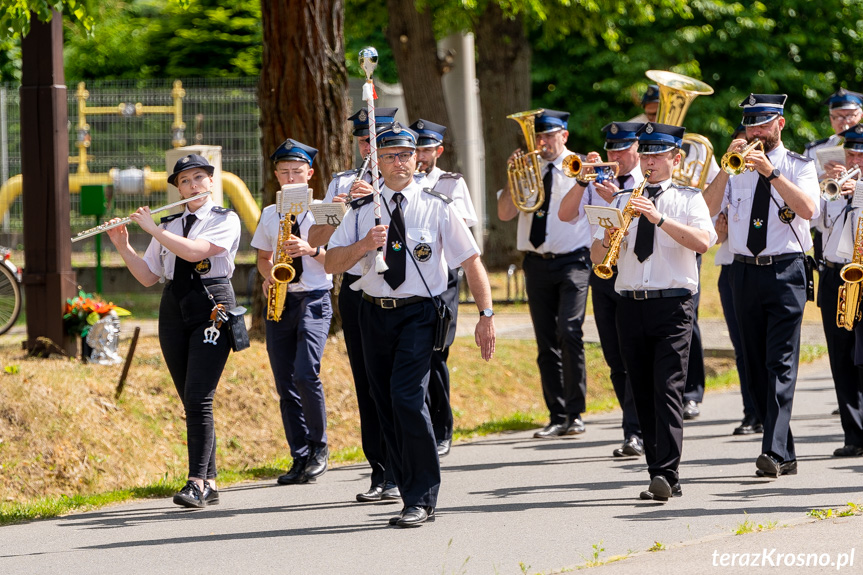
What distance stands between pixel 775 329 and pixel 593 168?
156 centimetres

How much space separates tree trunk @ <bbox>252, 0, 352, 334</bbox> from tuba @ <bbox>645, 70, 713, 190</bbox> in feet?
9.42

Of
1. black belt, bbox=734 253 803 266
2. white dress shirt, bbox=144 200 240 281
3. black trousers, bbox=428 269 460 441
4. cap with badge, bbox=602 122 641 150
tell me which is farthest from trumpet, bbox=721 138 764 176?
white dress shirt, bbox=144 200 240 281

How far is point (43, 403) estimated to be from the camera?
9.52m

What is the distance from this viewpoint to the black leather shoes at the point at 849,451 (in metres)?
9.07

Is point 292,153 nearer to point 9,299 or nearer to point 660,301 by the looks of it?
point 660,301

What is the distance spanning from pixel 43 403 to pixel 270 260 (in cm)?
210

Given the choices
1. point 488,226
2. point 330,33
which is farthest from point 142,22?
point 330,33

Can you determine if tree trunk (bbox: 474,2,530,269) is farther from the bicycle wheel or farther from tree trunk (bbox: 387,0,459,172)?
the bicycle wheel

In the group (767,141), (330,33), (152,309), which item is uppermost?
(330,33)

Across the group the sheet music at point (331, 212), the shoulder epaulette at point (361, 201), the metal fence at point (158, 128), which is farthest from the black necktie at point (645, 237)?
the metal fence at point (158, 128)

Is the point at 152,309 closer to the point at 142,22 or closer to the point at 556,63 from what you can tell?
the point at 556,63

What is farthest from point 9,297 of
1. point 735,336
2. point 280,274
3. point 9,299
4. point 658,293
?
point 658,293

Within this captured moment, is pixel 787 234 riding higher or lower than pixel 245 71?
lower

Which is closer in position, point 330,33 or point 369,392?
point 369,392
